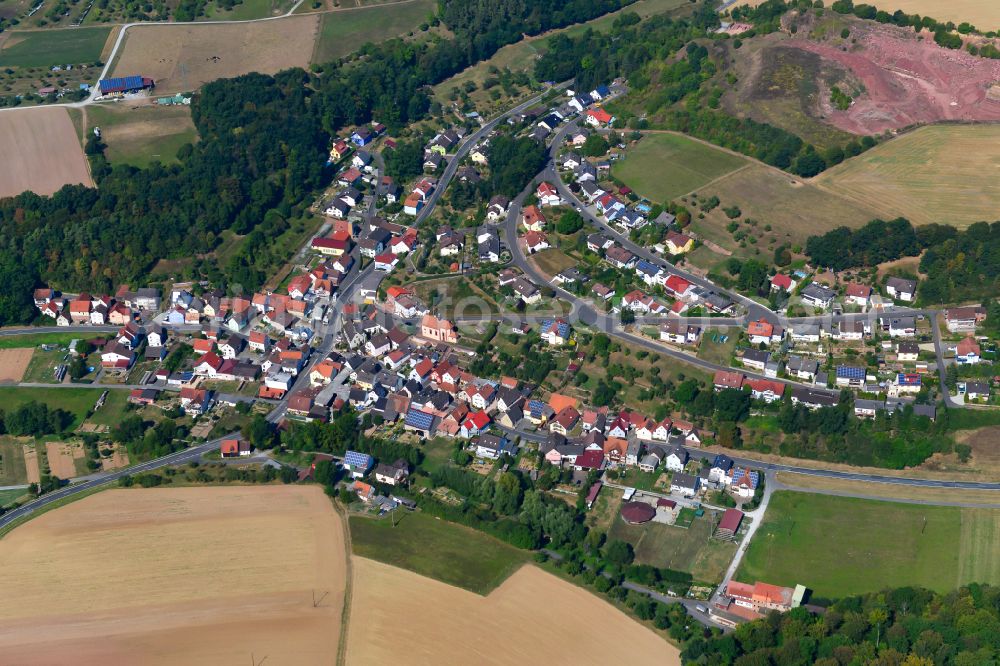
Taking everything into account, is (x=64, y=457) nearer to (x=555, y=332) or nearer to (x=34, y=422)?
(x=34, y=422)

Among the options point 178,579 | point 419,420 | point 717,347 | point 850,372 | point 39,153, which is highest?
point 39,153

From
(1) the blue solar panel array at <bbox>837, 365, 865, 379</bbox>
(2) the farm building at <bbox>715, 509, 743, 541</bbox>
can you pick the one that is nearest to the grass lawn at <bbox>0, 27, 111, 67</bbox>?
(1) the blue solar panel array at <bbox>837, 365, 865, 379</bbox>

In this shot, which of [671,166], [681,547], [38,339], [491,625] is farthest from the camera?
[671,166]

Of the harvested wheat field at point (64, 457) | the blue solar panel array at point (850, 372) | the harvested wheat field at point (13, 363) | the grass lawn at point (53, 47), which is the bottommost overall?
the harvested wheat field at point (64, 457)

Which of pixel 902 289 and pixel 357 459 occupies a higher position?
pixel 902 289

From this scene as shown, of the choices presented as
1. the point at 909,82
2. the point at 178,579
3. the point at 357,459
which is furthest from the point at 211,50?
the point at 178,579

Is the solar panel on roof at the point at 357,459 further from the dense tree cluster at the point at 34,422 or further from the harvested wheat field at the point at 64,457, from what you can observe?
the dense tree cluster at the point at 34,422

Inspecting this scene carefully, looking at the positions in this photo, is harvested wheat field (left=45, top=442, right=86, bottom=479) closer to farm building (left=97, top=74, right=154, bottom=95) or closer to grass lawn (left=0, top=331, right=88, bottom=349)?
grass lawn (left=0, top=331, right=88, bottom=349)

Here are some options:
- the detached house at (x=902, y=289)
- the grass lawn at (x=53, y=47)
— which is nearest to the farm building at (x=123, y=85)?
the grass lawn at (x=53, y=47)
